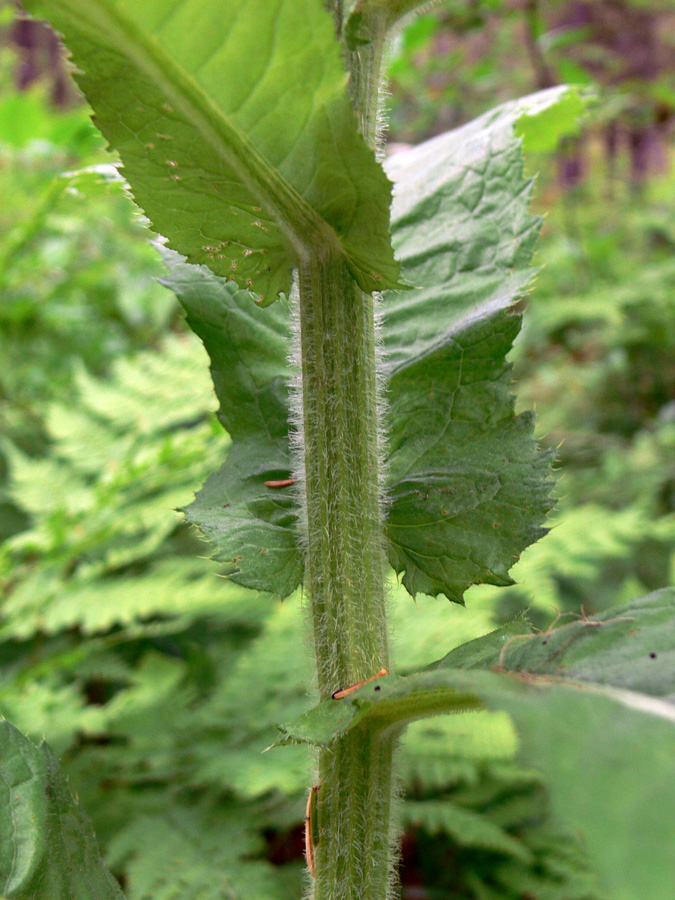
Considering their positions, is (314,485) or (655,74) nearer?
(314,485)

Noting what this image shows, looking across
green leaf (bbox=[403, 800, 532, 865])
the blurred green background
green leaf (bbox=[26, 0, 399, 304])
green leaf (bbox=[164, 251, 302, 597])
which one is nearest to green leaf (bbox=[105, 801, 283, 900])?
the blurred green background

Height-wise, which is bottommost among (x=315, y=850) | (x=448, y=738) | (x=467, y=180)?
(x=448, y=738)

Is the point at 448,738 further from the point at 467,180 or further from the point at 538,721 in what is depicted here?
the point at 538,721

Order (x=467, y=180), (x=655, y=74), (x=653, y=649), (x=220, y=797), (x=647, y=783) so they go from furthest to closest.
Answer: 1. (x=655, y=74)
2. (x=220, y=797)
3. (x=467, y=180)
4. (x=653, y=649)
5. (x=647, y=783)

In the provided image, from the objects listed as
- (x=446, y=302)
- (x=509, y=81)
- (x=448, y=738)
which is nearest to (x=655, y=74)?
(x=509, y=81)

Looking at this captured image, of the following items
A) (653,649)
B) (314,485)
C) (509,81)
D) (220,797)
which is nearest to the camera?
(653,649)

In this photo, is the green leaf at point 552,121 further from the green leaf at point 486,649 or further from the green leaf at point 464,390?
the green leaf at point 486,649
